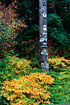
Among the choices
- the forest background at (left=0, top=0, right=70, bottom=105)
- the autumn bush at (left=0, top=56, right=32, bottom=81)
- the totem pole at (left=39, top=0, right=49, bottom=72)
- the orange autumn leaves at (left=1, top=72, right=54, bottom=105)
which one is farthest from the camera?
the totem pole at (left=39, top=0, right=49, bottom=72)

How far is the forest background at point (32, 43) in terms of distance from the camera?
5.27 metres

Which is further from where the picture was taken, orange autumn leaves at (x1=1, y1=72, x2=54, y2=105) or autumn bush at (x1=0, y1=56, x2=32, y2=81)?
autumn bush at (x1=0, y1=56, x2=32, y2=81)

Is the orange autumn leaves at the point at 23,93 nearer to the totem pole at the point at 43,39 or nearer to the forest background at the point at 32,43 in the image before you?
the forest background at the point at 32,43

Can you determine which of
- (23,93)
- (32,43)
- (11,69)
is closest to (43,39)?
(11,69)

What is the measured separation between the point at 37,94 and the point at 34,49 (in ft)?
19.5

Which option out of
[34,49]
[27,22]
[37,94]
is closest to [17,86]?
[37,94]

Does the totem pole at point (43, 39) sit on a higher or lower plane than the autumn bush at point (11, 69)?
higher

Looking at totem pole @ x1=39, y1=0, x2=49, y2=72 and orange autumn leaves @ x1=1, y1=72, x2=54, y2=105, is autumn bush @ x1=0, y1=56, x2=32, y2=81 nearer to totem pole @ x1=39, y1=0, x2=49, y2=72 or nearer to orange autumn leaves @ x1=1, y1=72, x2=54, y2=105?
orange autumn leaves @ x1=1, y1=72, x2=54, y2=105

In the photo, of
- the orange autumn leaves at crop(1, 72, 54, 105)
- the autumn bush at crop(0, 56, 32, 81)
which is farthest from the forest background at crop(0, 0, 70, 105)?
the orange autumn leaves at crop(1, 72, 54, 105)

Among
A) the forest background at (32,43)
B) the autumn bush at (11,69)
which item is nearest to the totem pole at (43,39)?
the forest background at (32,43)

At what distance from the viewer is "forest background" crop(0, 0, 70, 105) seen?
5266 mm

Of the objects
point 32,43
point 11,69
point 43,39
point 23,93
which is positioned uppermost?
point 43,39

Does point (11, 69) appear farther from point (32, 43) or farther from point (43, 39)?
point (32, 43)

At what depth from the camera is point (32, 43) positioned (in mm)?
10086
